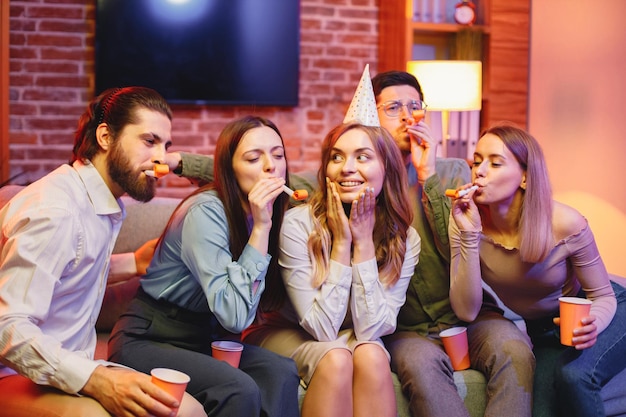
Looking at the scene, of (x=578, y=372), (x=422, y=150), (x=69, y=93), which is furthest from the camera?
(x=69, y=93)

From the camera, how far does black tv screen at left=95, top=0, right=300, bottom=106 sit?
4695 millimetres

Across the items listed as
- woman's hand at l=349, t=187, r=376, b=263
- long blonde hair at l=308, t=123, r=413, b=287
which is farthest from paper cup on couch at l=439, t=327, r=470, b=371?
woman's hand at l=349, t=187, r=376, b=263

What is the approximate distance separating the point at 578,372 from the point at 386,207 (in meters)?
0.82

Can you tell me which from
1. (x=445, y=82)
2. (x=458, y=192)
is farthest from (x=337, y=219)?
(x=445, y=82)

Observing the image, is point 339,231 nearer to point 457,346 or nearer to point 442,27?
point 457,346

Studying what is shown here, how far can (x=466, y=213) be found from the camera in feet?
8.58

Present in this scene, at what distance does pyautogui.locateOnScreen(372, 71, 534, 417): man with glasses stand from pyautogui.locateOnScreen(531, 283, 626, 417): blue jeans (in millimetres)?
91

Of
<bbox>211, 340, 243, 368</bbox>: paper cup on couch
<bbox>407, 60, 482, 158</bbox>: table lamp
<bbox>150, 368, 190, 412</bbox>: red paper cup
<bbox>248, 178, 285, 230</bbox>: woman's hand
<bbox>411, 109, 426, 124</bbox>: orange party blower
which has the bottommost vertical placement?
<bbox>211, 340, 243, 368</bbox>: paper cup on couch

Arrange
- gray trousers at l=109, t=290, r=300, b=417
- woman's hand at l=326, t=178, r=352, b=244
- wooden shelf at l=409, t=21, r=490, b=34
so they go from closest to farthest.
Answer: gray trousers at l=109, t=290, r=300, b=417 → woman's hand at l=326, t=178, r=352, b=244 → wooden shelf at l=409, t=21, r=490, b=34

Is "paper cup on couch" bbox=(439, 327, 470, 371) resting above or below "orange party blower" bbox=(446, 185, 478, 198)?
below

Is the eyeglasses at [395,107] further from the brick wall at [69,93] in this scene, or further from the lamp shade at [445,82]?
the brick wall at [69,93]

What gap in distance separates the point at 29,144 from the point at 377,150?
2808mm

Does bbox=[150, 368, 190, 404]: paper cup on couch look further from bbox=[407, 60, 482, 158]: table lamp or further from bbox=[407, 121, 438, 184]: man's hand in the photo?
bbox=[407, 60, 482, 158]: table lamp

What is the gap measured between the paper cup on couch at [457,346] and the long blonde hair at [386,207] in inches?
10.3
